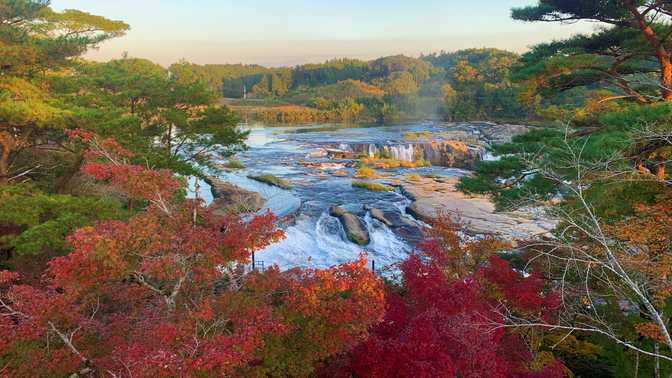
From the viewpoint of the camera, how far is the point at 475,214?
15562mm

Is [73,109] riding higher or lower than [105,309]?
higher

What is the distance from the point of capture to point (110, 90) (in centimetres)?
1426

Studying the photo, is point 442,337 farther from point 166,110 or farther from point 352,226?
point 166,110

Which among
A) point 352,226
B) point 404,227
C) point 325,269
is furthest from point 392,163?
point 325,269

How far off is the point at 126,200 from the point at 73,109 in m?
5.56

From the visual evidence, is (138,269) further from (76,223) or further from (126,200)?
(126,200)

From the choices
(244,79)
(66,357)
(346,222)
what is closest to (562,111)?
(346,222)

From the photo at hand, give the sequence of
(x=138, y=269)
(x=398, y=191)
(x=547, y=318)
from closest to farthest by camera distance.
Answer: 1. (x=138, y=269)
2. (x=547, y=318)
3. (x=398, y=191)

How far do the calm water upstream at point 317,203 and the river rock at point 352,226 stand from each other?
21 cm

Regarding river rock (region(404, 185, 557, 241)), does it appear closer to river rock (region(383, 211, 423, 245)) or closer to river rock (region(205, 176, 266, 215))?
river rock (region(383, 211, 423, 245))

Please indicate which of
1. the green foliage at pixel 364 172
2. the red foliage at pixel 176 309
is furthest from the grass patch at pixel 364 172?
the red foliage at pixel 176 309

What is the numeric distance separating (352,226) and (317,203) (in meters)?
3.08

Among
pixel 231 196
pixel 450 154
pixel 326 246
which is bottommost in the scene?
pixel 326 246

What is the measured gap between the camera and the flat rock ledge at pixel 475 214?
13719 mm
